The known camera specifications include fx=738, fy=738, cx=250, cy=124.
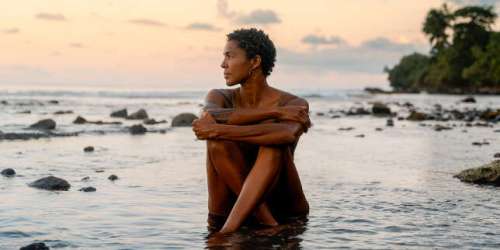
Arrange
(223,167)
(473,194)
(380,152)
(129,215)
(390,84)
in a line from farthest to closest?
(390,84), (380,152), (473,194), (129,215), (223,167)

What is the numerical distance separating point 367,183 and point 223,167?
439 cm

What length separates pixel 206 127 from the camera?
6531mm

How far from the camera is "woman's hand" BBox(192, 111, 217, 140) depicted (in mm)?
6512

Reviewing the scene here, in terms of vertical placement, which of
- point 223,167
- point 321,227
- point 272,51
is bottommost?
point 321,227

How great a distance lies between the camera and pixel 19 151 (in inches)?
600

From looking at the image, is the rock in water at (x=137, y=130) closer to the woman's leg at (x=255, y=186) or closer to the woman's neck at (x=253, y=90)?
the woman's neck at (x=253, y=90)

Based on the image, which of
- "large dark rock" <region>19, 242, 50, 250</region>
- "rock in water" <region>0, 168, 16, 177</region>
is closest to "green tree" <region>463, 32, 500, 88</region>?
"rock in water" <region>0, 168, 16, 177</region>

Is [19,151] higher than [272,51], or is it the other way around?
[272,51]

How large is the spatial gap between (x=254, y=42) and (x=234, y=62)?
0.26 m

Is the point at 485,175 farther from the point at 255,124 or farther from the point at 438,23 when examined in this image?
the point at 438,23

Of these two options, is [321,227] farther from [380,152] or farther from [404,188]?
[380,152]

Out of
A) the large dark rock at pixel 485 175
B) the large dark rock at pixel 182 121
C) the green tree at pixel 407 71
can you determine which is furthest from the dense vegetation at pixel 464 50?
the large dark rock at pixel 485 175

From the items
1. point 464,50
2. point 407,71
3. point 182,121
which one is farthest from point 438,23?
point 182,121

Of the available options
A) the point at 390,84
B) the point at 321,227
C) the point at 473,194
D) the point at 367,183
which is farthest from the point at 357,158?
the point at 390,84
